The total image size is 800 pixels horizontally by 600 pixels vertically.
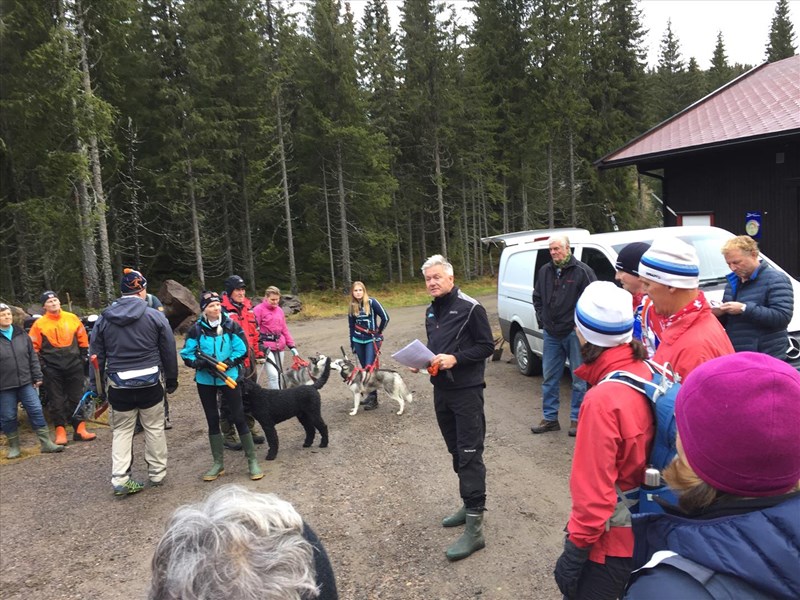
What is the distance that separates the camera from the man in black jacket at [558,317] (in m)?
6.04

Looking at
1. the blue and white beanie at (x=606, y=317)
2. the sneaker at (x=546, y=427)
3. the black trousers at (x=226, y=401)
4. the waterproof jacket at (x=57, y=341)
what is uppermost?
the blue and white beanie at (x=606, y=317)

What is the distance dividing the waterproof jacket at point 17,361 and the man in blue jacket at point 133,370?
2.08m

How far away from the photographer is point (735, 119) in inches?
475

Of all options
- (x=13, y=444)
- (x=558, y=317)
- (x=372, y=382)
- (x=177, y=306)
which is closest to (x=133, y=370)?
(x=13, y=444)

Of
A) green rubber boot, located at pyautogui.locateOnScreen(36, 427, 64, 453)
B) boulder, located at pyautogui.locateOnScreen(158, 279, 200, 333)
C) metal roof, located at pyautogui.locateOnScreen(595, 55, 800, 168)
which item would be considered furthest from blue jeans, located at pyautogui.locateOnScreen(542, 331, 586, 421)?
boulder, located at pyautogui.locateOnScreen(158, 279, 200, 333)

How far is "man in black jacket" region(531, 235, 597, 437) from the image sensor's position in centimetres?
604

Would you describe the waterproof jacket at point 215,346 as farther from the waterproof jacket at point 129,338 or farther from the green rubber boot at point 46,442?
the green rubber boot at point 46,442

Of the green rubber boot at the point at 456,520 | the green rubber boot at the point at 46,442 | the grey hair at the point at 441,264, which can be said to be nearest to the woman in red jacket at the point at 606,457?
the grey hair at the point at 441,264

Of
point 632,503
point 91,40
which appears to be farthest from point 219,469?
point 91,40

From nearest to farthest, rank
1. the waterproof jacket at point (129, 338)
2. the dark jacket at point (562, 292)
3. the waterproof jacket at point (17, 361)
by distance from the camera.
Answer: the waterproof jacket at point (129, 338)
the dark jacket at point (562, 292)
the waterproof jacket at point (17, 361)

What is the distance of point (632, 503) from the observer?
2150mm

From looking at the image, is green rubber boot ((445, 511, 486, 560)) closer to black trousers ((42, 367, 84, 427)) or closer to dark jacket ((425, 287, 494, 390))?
dark jacket ((425, 287, 494, 390))

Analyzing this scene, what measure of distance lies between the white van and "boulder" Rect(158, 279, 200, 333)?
10311mm

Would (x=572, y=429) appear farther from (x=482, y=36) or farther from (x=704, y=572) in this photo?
(x=482, y=36)
